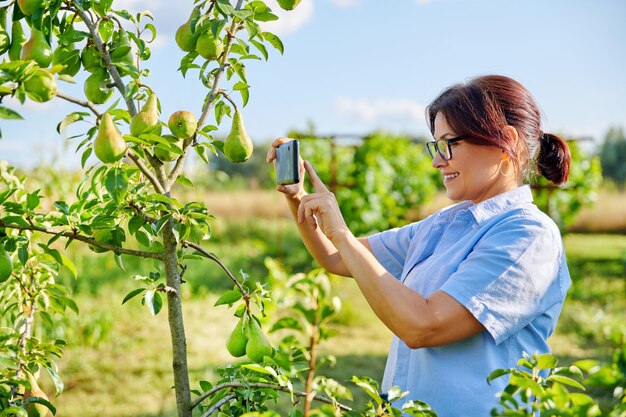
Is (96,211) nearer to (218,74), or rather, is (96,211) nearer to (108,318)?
(218,74)

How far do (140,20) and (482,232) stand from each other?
0.90 m

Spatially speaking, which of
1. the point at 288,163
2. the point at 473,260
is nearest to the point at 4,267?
the point at 288,163

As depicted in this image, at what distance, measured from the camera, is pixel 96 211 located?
1426 millimetres

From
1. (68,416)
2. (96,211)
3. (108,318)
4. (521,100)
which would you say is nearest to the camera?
(96,211)

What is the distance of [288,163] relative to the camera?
1.52 m

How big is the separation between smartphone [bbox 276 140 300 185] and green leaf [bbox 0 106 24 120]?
60 cm

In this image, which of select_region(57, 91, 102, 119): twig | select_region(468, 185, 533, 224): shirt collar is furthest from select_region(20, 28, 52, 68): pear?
select_region(468, 185, 533, 224): shirt collar

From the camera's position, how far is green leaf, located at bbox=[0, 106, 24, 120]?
3.44ft

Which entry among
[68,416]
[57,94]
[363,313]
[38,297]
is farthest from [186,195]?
[57,94]

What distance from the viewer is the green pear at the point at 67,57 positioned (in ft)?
4.29

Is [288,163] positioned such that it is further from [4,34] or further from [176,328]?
[4,34]

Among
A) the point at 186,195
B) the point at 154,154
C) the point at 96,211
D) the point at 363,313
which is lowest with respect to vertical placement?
the point at 363,313

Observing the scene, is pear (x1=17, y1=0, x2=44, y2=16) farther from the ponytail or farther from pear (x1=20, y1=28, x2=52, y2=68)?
the ponytail

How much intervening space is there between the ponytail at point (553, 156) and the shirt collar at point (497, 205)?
0.23m
